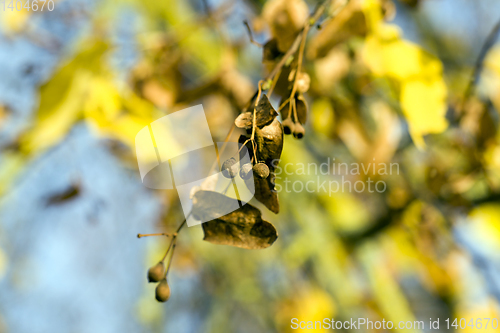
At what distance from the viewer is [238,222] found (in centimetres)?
29

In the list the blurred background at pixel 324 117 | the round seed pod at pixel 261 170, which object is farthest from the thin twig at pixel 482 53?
the round seed pod at pixel 261 170

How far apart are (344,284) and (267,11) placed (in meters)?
1.33

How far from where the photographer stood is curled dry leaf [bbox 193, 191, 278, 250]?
0.28m

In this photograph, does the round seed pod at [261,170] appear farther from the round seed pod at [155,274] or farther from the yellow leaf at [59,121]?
the yellow leaf at [59,121]

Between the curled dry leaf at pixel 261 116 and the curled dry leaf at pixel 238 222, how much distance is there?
0.07 meters

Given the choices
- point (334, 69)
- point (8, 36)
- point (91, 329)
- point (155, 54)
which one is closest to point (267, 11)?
point (334, 69)

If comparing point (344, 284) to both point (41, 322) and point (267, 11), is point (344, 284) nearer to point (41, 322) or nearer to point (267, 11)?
point (267, 11)

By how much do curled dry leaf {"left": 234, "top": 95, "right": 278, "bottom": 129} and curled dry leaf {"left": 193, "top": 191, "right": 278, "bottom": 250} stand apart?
2.8 inches

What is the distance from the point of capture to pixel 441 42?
1.91m

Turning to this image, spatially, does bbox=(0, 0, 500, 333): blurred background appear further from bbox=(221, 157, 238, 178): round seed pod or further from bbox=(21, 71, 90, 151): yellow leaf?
bbox=(221, 157, 238, 178): round seed pod

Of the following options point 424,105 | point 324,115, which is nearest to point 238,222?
point 424,105

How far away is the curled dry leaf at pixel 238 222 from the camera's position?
11.2 inches

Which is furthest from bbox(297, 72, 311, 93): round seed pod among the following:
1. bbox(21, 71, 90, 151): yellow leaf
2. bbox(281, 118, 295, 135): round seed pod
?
bbox(21, 71, 90, 151): yellow leaf

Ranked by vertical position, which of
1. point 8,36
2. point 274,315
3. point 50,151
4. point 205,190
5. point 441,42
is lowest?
point 274,315
